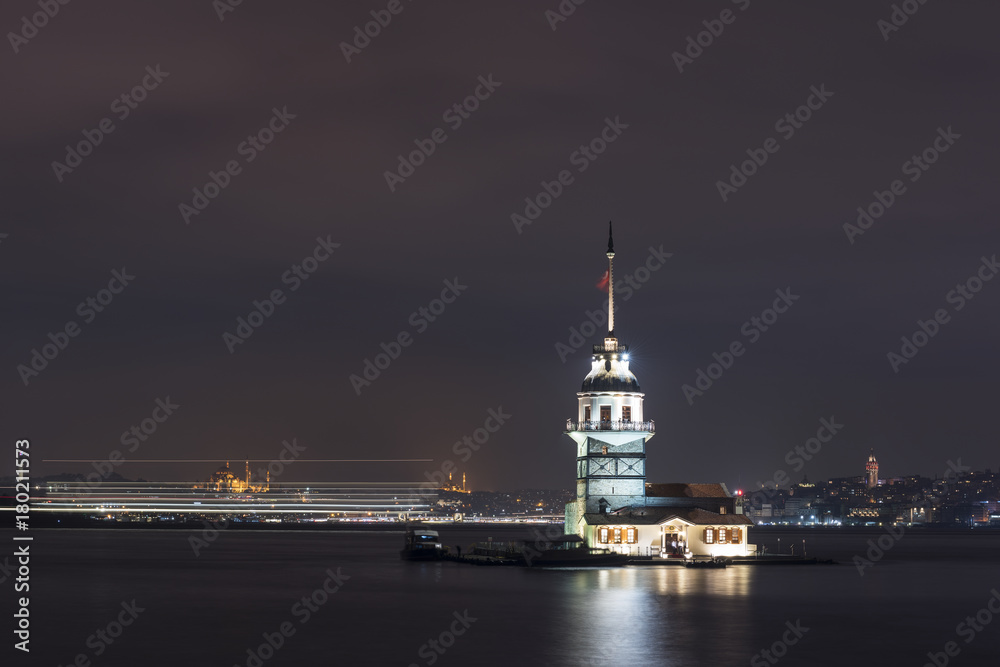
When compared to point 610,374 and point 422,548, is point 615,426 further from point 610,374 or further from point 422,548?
point 422,548

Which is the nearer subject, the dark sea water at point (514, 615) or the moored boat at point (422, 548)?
the dark sea water at point (514, 615)

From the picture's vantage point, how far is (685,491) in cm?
10181

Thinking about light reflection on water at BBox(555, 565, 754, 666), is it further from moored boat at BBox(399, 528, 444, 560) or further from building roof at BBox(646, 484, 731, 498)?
moored boat at BBox(399, 528, 444, 560)

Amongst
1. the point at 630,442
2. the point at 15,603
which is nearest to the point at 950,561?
the point at 630,442

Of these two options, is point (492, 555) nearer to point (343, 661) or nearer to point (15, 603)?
point (15, 603)

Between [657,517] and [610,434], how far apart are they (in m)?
7.28

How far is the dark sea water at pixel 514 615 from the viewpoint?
53.4 m

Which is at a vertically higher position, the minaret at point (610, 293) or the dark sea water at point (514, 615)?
the minaret at point (610, 293)

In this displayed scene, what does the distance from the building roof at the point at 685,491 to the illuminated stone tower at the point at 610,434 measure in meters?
2.00

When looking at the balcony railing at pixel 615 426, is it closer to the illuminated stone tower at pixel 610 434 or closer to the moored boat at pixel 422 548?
the illuminated stone tower at pixel 610 434

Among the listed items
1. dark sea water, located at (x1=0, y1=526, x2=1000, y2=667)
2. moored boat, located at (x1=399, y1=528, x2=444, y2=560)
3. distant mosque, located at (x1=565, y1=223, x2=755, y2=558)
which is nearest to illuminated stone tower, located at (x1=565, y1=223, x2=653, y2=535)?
distant mosque, located at (x1=565, y1=223, x2=755, y2=558)

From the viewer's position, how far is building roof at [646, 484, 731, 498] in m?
101

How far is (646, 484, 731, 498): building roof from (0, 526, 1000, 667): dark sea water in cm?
667

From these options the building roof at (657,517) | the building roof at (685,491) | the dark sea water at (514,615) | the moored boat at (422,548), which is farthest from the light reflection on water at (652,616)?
the moored boat at (422,548)
